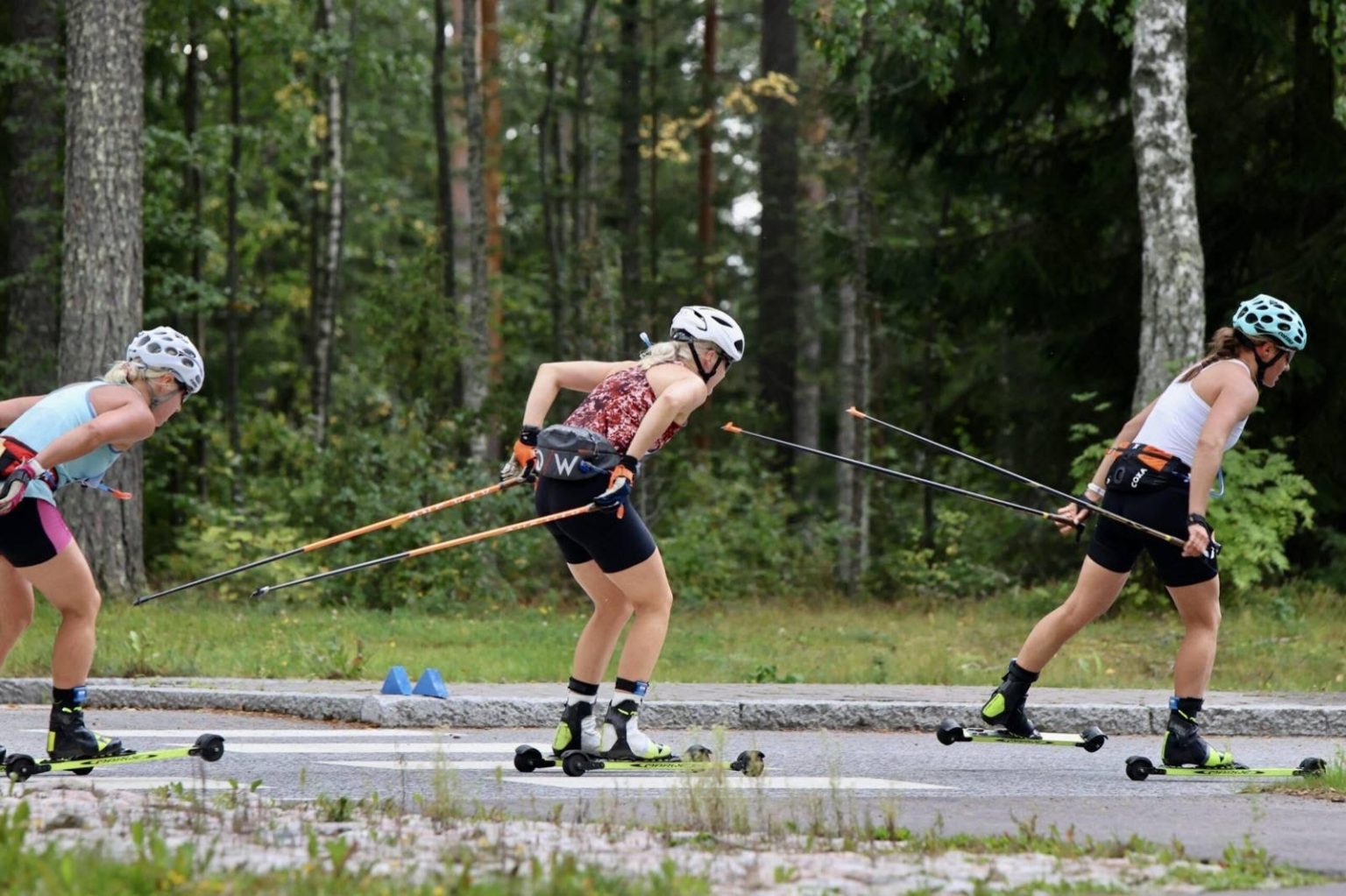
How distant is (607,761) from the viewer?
7.87 metres

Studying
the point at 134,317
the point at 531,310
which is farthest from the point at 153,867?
the point at 531,310

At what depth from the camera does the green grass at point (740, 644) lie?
1206 cm

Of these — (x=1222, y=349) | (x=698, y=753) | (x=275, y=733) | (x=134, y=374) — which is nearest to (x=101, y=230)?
(x=275, y=733)

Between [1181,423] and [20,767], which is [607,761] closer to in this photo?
[20,767]

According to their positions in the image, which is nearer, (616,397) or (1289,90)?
(616,397)

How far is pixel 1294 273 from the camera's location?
18141 millimetres

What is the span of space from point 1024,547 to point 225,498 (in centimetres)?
1118

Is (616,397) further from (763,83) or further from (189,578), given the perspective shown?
(763,83)

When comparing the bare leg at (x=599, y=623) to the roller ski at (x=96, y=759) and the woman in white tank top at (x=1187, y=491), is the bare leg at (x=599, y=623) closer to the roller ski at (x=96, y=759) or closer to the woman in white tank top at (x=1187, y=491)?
the roller ski at (x=96, y=759)

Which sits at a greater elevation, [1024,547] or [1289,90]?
[1289,90]

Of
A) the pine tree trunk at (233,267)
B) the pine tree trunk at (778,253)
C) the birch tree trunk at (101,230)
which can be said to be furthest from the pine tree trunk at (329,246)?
the birch tree trunk at (101,230)

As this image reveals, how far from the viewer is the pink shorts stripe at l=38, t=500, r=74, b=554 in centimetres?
720

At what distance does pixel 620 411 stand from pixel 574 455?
0.29m

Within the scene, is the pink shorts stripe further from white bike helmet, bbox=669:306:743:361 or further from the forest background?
the forest background
